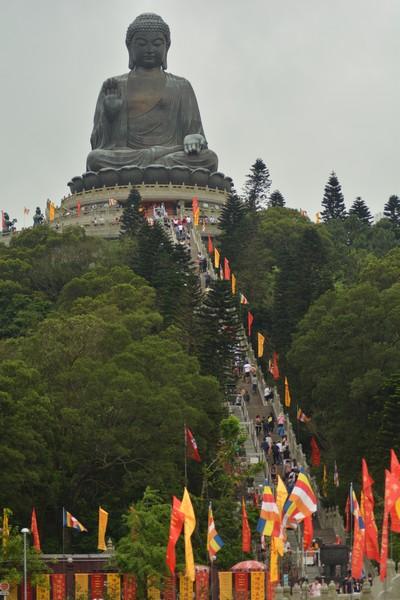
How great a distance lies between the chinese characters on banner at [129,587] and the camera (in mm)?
35969

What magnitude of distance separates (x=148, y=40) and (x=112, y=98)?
2.89 metres

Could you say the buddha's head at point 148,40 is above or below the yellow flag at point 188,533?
above

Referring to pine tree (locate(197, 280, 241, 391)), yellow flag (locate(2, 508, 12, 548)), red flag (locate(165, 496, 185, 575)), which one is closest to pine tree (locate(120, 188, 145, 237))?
pine tree (locate(197, 280, 241, 391))

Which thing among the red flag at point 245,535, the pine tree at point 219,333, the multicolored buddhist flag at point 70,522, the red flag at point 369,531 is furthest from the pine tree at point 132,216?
the red flag at point 369,531

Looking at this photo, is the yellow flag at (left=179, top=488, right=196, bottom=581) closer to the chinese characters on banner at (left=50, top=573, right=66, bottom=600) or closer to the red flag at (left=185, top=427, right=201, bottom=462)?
the chinese characters on banner at (left=50, top=573, right=66, bottom=600)

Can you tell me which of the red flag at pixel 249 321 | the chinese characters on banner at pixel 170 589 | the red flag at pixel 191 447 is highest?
the red flag at pixel 249 321

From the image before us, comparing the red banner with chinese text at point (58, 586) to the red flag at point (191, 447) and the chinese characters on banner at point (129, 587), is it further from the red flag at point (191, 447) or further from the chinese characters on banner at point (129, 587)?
the red flag at point (191, 447)

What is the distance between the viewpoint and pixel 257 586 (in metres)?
36.1

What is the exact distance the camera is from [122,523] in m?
38.3

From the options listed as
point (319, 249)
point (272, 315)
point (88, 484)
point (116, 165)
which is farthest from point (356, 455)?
point (116, 165)

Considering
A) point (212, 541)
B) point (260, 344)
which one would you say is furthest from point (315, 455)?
point (212, 541)

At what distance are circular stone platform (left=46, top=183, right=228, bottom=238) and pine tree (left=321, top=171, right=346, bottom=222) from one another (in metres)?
12.6

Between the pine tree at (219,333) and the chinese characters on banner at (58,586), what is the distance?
1283cm

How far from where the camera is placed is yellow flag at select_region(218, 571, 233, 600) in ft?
119
